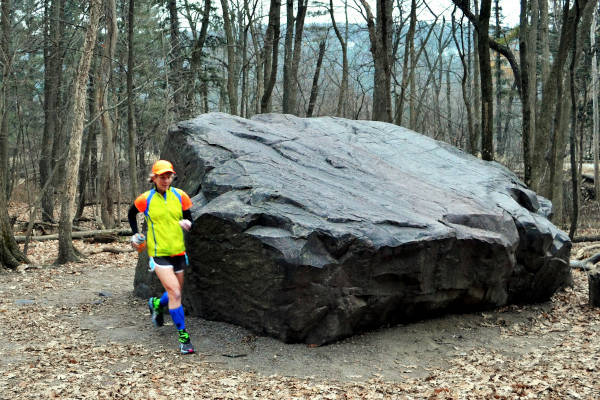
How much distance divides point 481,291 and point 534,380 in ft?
6.65

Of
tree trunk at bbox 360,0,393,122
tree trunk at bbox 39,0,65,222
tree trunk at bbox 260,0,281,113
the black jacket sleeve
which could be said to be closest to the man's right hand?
the black jacket sleeve

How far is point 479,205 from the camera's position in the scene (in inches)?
290

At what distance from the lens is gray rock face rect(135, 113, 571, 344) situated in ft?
19.3

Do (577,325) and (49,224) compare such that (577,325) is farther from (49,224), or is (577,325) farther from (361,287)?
(49,224)

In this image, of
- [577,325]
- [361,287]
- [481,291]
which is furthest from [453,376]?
[577,325]

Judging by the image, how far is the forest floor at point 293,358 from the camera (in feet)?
16.1

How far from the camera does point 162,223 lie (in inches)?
231

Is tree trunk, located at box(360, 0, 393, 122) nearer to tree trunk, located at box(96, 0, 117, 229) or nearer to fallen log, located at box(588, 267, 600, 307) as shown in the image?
tree trunk, located at box(96, 0, 117, 229)

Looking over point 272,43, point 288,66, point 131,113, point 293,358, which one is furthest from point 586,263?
point 131,113

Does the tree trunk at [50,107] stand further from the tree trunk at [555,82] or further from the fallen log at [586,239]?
the fallen log at [586,239]

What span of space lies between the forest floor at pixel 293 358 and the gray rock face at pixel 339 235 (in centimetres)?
28

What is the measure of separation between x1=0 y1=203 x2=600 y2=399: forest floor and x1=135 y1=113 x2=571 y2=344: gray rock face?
0.28 m

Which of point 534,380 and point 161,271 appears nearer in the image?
point 534,380

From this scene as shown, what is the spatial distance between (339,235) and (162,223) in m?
1.88
